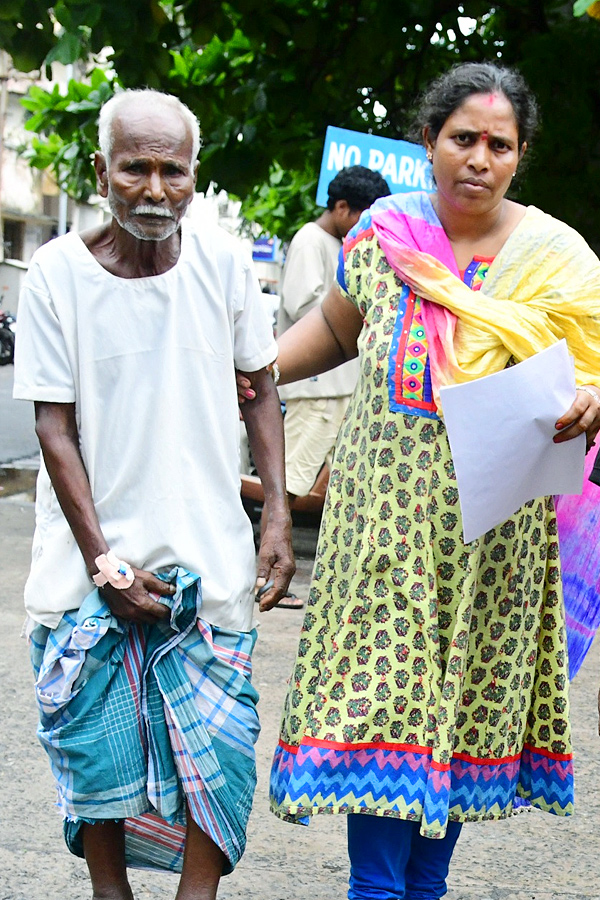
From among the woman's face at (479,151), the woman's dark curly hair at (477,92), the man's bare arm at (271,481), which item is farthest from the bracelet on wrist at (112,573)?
the woman's dark curly hair at (477,92)

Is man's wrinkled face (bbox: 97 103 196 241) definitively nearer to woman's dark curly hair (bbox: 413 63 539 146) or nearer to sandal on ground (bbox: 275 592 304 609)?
woman's dark curly hair (bbox: 413 63 539 146)

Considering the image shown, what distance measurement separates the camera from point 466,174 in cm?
268

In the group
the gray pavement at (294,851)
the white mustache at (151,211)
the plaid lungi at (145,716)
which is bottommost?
the gray pavement at (294,851)

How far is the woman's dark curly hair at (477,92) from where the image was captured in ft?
8.88

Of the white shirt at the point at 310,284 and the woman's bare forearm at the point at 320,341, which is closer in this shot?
the woman's bare forearm at the point at 320,341

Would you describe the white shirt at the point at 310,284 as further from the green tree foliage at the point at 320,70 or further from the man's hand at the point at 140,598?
the man's hand at the point at 140,598

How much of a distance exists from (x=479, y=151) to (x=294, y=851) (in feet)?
6.24

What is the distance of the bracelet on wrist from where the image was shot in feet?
8.14

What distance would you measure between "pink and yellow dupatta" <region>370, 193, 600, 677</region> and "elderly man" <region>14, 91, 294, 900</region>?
37 centimetres

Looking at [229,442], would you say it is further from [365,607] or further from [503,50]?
[503,50]

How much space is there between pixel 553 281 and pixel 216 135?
20.8 ft


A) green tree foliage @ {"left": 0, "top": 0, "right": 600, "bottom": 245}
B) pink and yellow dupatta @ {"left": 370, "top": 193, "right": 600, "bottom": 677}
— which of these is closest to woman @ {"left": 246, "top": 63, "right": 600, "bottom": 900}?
pink and yellow dupatta @ {"left": 370, "top": 193, "right": 600, "bottom": 677}

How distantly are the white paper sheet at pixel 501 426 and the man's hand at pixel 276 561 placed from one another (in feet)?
1.27

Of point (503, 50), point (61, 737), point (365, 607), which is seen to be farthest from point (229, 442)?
point (503, 50)
